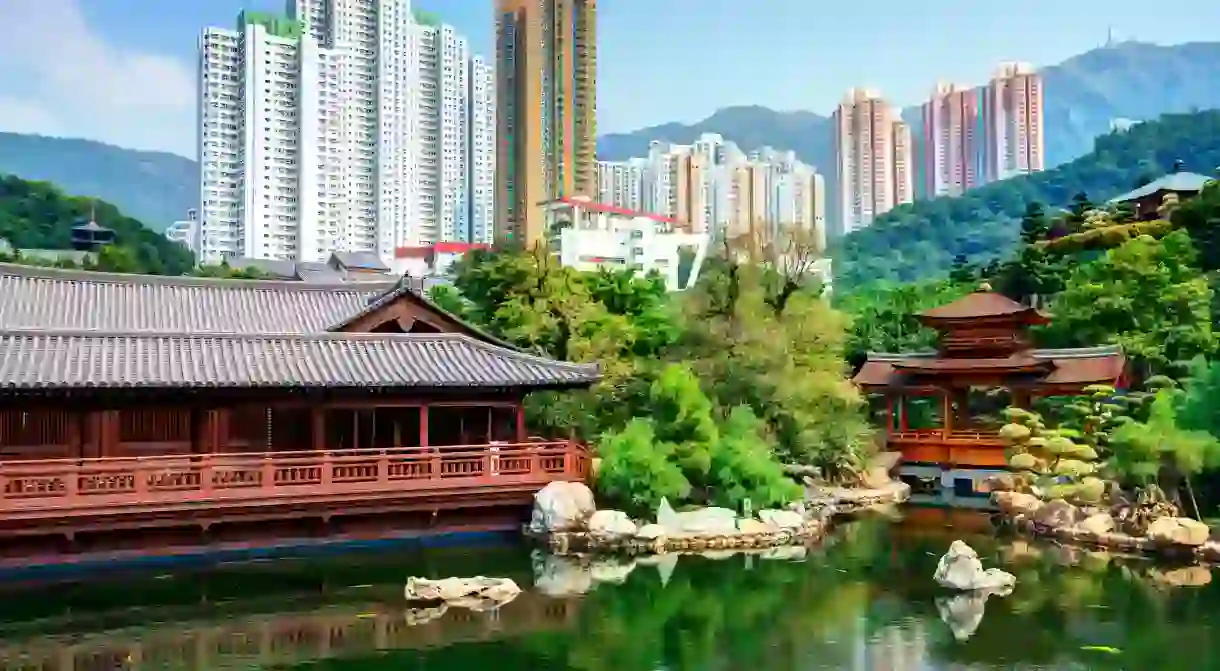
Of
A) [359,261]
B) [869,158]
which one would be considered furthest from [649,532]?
[869,158]

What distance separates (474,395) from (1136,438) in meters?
10.5

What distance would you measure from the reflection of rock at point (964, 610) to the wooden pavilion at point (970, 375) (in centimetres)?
920

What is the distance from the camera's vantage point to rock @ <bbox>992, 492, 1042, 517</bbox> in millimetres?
19414

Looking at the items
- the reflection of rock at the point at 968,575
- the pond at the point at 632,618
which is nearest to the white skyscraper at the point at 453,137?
the pond at the point at 632,618

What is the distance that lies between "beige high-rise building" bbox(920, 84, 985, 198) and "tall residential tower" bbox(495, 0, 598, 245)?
119ft

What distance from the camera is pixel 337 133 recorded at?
6950cm

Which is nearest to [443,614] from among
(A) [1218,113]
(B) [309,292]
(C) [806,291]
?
(B) [309,292]

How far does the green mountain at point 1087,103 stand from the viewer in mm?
130250

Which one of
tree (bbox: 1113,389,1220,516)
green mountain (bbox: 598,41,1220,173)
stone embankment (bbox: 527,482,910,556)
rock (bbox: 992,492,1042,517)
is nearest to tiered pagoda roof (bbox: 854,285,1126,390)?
rock (bbox: 992,492,1042,517)

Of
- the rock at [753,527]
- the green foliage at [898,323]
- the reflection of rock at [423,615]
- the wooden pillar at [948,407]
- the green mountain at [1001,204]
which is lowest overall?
the reflection of rock at [423,615]

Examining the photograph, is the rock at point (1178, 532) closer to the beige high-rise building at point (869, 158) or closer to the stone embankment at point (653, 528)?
the stone embankment at point (653, 528)

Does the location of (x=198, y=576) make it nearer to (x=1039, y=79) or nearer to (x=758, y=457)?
(x=758, y=457)

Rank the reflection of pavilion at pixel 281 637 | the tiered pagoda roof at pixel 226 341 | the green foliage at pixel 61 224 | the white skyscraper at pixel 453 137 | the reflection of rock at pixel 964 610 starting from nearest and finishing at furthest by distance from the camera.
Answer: the reflection of pavilion at pixel 281 637 → the reflection of rock at pixel 964 610 → the tiered pagoda roof at pixel 226 341 → the green foliage at pixel 61 224 → the white skyscraper at pixel 453 137

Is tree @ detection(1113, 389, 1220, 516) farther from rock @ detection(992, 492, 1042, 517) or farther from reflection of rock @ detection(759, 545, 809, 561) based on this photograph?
reflection of rock @ detection(759, 545, 809, 561)
